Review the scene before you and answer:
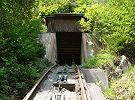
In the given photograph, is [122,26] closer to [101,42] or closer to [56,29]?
[101,42]

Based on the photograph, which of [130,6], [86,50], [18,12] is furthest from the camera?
[86,50]

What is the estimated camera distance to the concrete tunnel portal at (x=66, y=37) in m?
29.1

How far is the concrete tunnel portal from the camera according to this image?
29062 millimetres

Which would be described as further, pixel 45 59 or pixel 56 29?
pixel 56 29

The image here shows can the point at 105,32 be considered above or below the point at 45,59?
above

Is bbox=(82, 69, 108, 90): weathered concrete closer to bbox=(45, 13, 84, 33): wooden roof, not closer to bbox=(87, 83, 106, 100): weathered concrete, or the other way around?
bbox=(87, 83, 106, 100): weathered concrete

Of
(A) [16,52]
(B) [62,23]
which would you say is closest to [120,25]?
(A) [16,52]

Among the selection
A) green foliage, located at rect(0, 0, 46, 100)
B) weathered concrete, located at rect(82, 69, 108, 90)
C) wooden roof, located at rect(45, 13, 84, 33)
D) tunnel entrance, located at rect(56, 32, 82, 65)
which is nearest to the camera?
green foliage, located at rect(0, 0, 46, 100)

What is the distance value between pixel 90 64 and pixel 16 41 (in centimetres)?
463

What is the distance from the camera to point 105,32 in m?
24.3

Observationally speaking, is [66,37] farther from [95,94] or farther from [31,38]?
[95,94]

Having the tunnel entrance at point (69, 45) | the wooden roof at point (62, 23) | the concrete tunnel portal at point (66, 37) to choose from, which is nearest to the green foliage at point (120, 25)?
the concrete tunnel portal at point (66, 37)

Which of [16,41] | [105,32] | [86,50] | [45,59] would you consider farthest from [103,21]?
[16,41]

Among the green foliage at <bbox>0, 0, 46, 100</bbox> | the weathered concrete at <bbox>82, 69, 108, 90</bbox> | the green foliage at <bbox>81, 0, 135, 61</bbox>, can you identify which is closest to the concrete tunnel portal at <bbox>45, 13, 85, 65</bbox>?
the green foliage at <bbox>81, 0, 135, 61</bbox>
